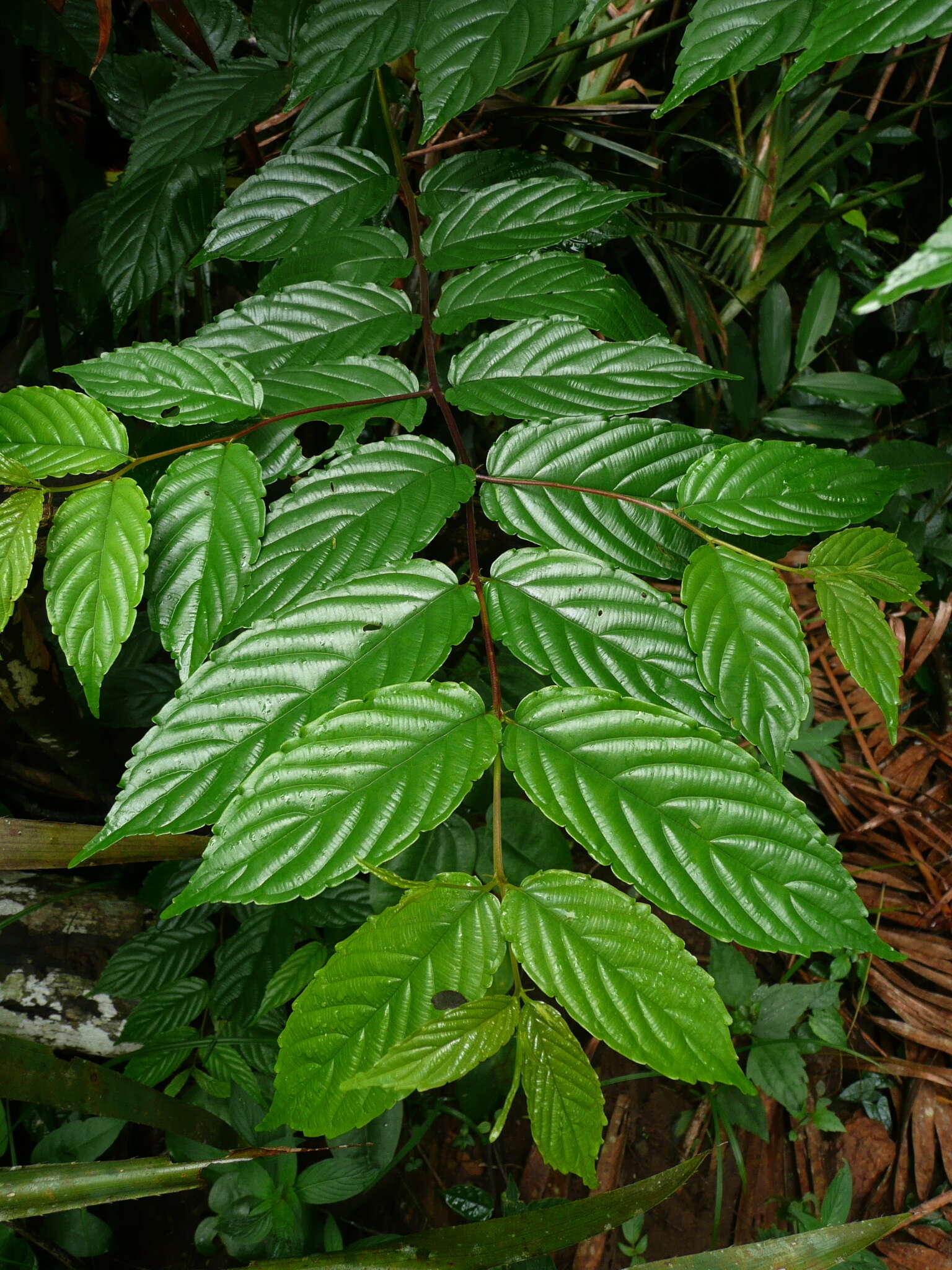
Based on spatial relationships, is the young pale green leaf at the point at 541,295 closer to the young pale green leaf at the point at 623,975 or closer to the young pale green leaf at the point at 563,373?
the young pale green leaf at the point at 563,373

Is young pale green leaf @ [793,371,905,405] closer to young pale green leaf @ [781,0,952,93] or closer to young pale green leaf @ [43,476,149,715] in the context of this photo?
young pale green leaf @ [781,0,952,93]

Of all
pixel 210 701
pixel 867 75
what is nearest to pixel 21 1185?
pixel 210 701

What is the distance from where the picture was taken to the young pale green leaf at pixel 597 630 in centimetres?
66

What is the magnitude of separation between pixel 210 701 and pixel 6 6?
46.2 inches

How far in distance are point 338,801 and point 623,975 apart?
0.73 feet

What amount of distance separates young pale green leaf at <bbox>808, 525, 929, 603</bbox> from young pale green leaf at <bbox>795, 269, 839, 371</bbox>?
112 cm

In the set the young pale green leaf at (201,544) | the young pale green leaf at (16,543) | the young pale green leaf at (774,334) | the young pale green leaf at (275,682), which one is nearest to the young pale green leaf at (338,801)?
the young pale green leaf at (275,682)

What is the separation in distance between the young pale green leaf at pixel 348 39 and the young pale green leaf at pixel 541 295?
280mm

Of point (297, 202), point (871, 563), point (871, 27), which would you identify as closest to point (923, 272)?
point (871, 27)

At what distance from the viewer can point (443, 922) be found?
56 cm

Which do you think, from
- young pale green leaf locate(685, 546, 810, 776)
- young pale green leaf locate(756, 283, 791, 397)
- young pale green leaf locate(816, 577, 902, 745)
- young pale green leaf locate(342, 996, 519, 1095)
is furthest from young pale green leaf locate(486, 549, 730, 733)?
young pale green leaf locate(756, 283, 791, 397)

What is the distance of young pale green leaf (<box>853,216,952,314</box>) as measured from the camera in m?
0.31

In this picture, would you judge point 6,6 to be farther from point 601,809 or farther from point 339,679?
point 601,809

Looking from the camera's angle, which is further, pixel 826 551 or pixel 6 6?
pixel 6 6
